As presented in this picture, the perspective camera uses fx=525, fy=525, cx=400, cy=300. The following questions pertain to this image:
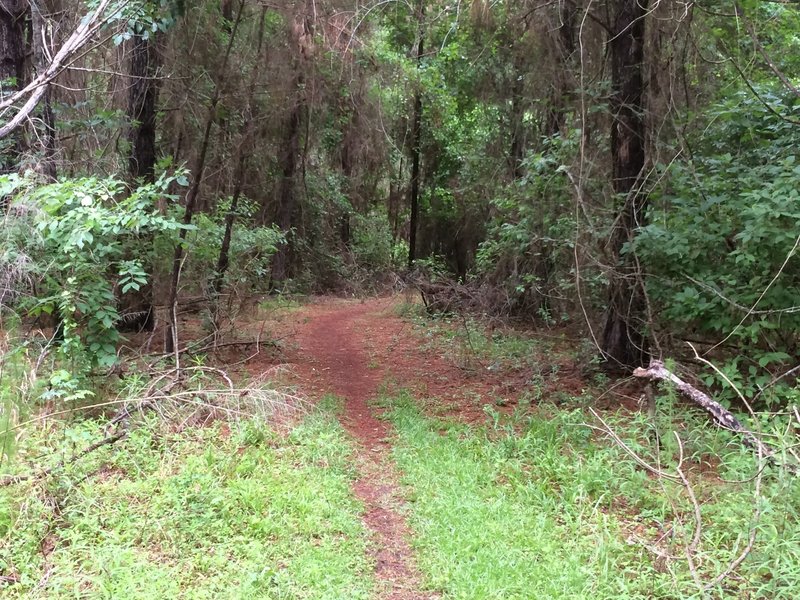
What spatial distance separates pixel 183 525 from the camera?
3797 millimetres

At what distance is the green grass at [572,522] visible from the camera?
327 centimetres

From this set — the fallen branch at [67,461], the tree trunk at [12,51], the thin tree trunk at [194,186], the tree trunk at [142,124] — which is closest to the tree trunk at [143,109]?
the tree trunk at [142,124]

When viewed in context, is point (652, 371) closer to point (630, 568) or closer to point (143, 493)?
point (630, 568)

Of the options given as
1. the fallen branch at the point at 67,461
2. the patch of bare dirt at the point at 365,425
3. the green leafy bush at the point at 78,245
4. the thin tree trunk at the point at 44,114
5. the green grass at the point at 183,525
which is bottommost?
the patch of bare dirt at the point at 365,425

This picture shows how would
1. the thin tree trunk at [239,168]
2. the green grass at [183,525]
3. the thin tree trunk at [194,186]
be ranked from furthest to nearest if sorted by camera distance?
the thin tree trunk at [239,168] → the thin tree trunk at [194,186] → the green grass at [183,525]

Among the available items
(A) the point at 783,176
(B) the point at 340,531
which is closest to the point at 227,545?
(B) the point at 340,531

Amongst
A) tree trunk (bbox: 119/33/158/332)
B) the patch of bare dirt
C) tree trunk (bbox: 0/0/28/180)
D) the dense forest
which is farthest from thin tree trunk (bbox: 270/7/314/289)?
tree trunk (bbox: 0/0/28/180)

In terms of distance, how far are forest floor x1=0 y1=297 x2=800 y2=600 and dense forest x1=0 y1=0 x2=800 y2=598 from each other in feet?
0.25

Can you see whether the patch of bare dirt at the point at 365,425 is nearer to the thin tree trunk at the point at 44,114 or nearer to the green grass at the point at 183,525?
the green grass at the point at 183,525

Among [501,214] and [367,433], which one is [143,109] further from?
[501,214]

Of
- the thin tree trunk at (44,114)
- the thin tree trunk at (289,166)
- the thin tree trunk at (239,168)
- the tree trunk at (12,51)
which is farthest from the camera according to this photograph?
the thin tree trunk at (289,166)

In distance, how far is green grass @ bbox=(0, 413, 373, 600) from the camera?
128 inches

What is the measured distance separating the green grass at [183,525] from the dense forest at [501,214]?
0.44ft

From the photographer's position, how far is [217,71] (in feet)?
32.4
